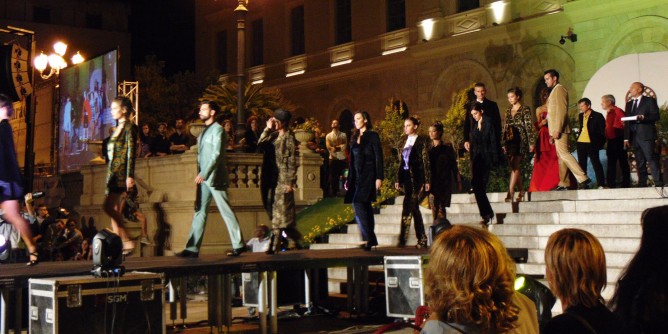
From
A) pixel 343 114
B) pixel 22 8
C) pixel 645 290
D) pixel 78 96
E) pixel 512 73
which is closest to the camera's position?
pixel 645 290

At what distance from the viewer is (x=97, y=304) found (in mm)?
7758

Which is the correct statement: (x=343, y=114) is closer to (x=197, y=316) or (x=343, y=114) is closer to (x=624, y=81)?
(x=624, y=81)

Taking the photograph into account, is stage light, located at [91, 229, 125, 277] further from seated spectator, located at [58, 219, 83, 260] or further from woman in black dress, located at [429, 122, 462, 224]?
seated spectator, located at [58, 219, 83, 260]

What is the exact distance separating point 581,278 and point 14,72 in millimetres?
17026

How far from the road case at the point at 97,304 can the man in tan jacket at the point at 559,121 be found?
7.97 metres

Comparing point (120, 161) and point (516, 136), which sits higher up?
point (516, 136)

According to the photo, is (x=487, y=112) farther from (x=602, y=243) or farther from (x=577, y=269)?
(x=577, y=269)

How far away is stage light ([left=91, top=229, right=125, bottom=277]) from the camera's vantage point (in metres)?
7.89

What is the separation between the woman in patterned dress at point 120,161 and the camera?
10469mm

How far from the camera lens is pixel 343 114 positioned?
120ft

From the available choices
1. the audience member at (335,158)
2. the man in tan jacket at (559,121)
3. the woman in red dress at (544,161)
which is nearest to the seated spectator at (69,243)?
the audience member at (335,158)

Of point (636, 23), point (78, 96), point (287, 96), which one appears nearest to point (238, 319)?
point (636, 23)

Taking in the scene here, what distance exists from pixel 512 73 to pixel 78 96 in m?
15.6

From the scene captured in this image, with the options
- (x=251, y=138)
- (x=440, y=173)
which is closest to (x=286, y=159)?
(x=440, y=173)
